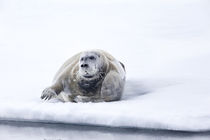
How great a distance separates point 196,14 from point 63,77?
18.4 ft

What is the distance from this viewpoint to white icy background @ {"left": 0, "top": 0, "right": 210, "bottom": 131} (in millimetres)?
4621

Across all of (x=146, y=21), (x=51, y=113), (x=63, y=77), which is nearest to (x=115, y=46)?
(x=146, y=21)

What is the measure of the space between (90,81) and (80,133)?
83 cm

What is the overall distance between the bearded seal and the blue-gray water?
52cm

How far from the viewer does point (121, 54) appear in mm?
7918

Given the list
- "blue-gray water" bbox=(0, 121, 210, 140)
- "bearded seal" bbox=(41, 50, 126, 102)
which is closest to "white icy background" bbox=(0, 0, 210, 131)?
"blue-gray water" bbox=(0, 121, 210, 140)

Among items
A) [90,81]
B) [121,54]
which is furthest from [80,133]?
[121,54]

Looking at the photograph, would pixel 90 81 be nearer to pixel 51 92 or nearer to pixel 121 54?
pixel 51 92

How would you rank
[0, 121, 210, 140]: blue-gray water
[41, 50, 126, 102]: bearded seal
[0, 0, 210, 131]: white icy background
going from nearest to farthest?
[0, 121, 210, 140]: blue-gray water → [0, 0, 210, 131]: white icy background → [41, 50, 126, 102]: bearded seal

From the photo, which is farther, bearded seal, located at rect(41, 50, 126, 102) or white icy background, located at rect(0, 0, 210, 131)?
bearded seal, located at rect(41, 50, 126, 102)

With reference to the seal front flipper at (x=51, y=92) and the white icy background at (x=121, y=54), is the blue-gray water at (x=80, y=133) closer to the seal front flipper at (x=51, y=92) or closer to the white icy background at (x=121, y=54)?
the white icy background at (x=121, y=54)

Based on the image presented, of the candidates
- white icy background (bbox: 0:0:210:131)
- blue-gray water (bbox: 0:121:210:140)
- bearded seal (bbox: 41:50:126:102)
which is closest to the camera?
blue-gray water (bbox: 0:121:210:140)

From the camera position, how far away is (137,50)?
319 inches

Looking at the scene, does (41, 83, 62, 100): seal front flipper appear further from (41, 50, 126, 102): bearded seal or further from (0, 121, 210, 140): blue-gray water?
(0, 121, 210, 140): blue-gray water
